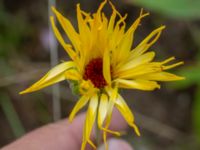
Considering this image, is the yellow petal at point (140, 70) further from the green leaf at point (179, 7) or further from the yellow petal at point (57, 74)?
the green leaf at point (179, 7)

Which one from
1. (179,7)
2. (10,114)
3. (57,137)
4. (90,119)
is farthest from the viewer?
(10,114)

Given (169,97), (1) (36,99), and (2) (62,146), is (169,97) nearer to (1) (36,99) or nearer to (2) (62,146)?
(1) (36,99)

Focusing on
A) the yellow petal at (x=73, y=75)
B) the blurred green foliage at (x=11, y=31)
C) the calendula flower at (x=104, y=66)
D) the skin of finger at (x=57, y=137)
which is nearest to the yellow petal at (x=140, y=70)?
the calendula flower at (x=104, y=66)

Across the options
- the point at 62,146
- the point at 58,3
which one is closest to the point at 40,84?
the point at 62,146

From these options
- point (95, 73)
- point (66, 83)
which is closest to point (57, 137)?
point (95, 73)

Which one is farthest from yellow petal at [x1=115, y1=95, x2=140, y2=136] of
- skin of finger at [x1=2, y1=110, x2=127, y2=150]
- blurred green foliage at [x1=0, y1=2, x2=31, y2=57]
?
blurred green foliage at [x1=0, y1=2, x2=31, y2=57]

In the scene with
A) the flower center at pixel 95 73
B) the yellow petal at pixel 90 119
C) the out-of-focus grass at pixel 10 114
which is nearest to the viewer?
the yellow petal at pixel 90 119

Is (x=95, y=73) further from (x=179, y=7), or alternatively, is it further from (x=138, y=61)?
(x=179, y=7)
